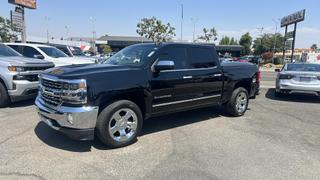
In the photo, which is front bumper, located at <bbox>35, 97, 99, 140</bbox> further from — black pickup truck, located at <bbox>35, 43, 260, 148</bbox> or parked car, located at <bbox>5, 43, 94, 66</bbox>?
parked car, located at <bbox>5, 43, 94, 66</bbox>

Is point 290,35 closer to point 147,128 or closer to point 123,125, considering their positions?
point 147,128

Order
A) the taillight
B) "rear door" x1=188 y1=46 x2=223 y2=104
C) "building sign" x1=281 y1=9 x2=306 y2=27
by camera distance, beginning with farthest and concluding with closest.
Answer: "building sign" x1=281 y1=9 x2=306 y2=27, the taillight, "rear door" x1=188 y1=46 x2=223 y2=104

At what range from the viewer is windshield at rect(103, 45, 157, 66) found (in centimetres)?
571

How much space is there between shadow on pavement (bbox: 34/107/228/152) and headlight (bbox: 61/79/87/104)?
0.94 metres

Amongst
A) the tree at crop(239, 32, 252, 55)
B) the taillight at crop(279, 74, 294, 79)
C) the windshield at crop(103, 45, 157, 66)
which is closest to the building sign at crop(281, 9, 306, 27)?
the taillight at crop(279, 74, 294, 79)

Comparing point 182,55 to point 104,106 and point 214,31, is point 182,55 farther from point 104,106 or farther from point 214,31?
point 214,31

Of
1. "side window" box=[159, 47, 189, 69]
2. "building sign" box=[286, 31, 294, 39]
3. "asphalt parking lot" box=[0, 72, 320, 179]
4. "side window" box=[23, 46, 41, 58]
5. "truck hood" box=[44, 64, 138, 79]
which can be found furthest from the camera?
"building sign" box=[286, 31, 294, 39]

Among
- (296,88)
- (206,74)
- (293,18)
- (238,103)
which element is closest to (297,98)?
(296,88)

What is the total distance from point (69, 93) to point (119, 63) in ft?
5.22

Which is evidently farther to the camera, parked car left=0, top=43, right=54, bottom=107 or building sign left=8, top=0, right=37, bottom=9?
building sign left=8, top=0, right=37, bottom=9

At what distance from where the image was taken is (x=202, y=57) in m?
6.75

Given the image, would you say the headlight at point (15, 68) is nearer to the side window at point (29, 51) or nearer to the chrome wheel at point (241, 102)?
Result: the side window at point (29, 51)

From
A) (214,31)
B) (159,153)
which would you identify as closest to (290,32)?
(214,31)

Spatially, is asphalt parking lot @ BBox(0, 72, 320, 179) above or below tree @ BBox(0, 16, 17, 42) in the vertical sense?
below
